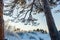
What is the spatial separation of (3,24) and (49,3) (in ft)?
2.19

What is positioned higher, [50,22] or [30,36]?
[50,22]

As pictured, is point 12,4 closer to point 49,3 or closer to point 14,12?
point 14,12

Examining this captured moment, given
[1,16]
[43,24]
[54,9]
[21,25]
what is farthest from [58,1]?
[1,16]

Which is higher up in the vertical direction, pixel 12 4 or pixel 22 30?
pixel 12 4

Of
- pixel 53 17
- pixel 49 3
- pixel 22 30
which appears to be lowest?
pixel 22 30

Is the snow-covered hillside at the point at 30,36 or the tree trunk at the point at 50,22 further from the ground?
the tree trunk at the point at 50,22

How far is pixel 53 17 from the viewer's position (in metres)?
2.25

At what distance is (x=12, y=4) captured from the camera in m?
2.30

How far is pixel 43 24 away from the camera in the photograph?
2.24 meters

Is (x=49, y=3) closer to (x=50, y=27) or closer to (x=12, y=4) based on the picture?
(x=50, y=27)

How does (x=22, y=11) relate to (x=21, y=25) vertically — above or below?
above

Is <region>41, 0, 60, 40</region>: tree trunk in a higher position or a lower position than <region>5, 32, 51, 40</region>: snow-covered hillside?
higher

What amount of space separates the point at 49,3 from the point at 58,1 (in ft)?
0.41

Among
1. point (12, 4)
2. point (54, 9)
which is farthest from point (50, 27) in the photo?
point (12, 4)
